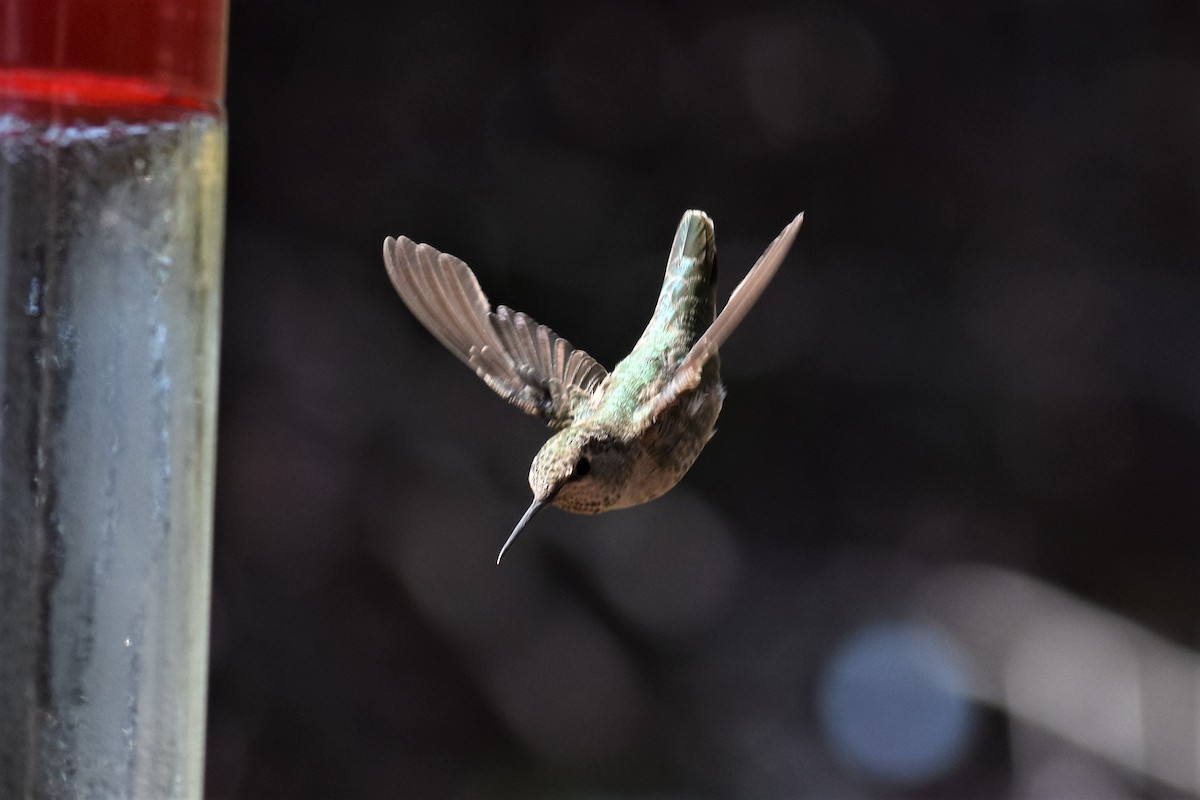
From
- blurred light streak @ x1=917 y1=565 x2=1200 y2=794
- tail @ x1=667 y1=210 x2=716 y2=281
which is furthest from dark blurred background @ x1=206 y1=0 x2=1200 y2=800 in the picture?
tail @ x1=667 y1=210 x2=716 y2=281

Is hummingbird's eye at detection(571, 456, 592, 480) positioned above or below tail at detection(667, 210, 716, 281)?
below

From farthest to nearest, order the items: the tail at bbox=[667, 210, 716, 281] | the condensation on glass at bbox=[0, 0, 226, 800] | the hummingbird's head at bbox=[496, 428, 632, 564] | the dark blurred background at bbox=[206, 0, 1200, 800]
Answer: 1. the dark blurred background at bbox=[206, 0, 1200, 800]
2. the tail at bbox=[667, 210, 716, 281]
3. the hummingbird's head at bbox=[496, 428, 632, 564]
4. the condensation on glass at bbox=[0, 0, 226, 800]

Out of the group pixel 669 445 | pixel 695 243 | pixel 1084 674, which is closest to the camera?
pixel 669 445

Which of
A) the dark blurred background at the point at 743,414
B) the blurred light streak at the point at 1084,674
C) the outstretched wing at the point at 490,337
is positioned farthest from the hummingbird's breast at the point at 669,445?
the blurred light streak at the point at 1084,674

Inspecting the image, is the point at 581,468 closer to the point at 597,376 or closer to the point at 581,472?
the point at 581,472

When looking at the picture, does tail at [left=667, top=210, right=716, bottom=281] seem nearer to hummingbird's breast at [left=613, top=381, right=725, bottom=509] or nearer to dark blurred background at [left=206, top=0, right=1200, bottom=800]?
hummingbird's breast at [left=613, top=381, right=725, bottom=509]

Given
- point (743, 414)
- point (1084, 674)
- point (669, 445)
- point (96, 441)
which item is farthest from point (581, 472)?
point (1084, 674)

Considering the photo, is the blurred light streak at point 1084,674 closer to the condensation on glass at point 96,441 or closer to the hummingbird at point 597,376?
the hummingbird at point 597,376

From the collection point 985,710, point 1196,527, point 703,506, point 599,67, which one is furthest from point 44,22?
point 1196,527

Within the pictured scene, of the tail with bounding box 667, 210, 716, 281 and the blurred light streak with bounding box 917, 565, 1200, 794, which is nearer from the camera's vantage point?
the tail with bounding box 667, 210, 716, 281
